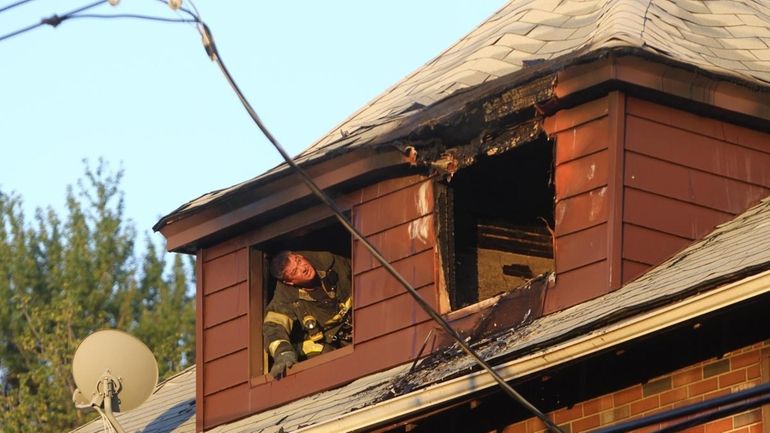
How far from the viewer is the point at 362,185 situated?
14.4m

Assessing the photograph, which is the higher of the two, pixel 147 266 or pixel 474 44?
pixel 147 266

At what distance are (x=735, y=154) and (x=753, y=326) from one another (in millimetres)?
2801

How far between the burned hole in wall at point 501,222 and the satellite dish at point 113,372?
97.2 inches

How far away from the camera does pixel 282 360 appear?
14586 millimetres

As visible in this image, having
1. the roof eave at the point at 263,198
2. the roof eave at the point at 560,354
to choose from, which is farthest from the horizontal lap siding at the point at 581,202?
the roof eave at the point at 560,354

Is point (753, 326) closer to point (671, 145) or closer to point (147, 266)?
point (671, 145)

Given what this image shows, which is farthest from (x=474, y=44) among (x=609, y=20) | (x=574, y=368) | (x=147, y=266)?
(x=147, y=266)

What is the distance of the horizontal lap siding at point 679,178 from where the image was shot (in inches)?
507

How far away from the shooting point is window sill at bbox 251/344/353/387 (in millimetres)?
14078

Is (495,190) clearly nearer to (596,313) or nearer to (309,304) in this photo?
(309,304)

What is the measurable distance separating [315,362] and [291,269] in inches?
41.7

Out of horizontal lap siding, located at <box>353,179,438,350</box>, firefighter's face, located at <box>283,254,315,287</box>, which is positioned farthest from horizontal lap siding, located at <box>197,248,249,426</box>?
horizontal lap siding, located at <box>353,179,438,350</box>

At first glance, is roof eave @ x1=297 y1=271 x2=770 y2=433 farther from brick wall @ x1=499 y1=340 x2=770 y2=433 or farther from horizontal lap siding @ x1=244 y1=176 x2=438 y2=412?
horizontal lap siding @ x1=244 y1=176 x2=438 y2=412

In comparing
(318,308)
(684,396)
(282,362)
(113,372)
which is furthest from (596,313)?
(113,372)
